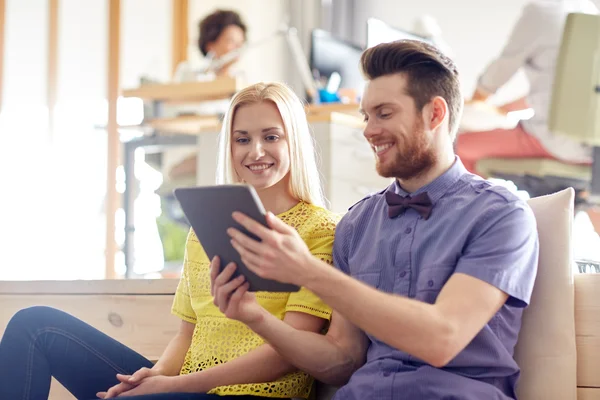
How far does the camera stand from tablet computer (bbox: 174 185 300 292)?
109cm

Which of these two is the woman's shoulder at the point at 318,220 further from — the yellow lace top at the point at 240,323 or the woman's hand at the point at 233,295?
the woman's hand at the point at 233,295

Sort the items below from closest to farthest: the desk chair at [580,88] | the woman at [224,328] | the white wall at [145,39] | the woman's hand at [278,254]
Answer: the woman's hand at [278,254], the woman at [224,328], the desk chair at [580,88], the white wall at [145,39]

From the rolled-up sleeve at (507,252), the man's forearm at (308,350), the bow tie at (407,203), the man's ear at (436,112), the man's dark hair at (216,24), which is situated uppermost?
the man's dark hair at (216,24)

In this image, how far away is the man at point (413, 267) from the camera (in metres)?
1.09

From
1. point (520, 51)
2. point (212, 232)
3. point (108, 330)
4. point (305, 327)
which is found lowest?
point (108, 330)

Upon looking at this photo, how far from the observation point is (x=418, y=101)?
1.32 m

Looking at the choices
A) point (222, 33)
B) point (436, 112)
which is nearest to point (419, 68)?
point (436, 112)

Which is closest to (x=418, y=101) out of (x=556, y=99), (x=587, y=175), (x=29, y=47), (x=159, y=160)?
(x=556, y=99)

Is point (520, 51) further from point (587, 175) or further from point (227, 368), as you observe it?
point (227, 368)

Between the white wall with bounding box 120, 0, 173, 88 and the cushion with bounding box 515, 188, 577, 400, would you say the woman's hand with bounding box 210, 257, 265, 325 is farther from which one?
the white wall with bounding box 120, 0, 173, 88

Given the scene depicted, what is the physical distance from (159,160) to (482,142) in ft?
6.09

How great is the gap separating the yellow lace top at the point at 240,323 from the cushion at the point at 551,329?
13.0 inches

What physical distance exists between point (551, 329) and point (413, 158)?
337 millimetres

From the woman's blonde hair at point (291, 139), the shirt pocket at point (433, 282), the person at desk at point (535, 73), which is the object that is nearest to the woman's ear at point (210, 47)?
the person at desk at point (535, 73)
